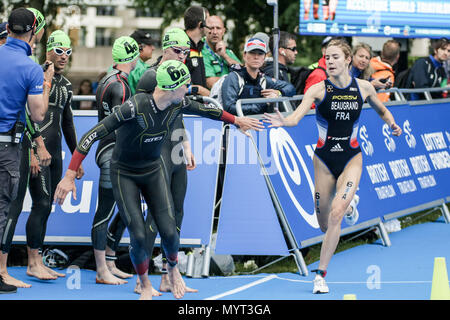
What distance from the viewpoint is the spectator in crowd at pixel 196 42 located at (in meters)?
9.97

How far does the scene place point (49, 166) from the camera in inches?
340

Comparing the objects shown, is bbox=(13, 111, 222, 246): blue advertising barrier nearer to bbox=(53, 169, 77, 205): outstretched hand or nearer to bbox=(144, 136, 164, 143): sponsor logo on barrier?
bbox=(144, 136, 164, 143): sponsor logo on barrier

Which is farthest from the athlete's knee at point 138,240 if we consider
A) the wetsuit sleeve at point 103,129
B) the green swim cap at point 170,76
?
the green swim cap at point 170,76

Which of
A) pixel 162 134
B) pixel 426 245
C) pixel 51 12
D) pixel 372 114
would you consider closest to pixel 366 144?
pixel 372 114

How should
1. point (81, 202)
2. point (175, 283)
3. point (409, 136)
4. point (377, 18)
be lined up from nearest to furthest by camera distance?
1. point (175, 283)
2. point (81, 202)
3. point (409, 136)
4. point (377, 18)

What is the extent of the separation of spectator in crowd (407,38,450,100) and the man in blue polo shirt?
8.98 meters

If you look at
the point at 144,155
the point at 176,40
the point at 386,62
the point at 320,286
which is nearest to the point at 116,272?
the point at 144,155

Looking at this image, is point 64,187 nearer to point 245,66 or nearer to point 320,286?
point 320,286

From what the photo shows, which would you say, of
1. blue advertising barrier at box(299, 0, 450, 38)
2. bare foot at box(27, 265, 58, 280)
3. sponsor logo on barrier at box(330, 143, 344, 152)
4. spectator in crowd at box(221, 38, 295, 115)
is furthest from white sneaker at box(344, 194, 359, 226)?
blue advertising barrier at box(299, 0, 450, 38)

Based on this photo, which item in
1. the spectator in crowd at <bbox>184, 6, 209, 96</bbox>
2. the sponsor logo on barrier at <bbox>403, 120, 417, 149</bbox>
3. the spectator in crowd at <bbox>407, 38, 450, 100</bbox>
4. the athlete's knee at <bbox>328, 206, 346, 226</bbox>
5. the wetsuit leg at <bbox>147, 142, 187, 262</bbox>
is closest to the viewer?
the wetsuit leg at <bbox>147, 142, 187, 262</bbox>

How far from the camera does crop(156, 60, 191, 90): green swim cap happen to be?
7.22m

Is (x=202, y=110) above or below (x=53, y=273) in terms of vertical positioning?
above

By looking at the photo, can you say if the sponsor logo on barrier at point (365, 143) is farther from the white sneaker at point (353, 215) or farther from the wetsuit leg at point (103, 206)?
the wetsuit leg at point (103, 206)

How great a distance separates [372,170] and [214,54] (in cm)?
278
